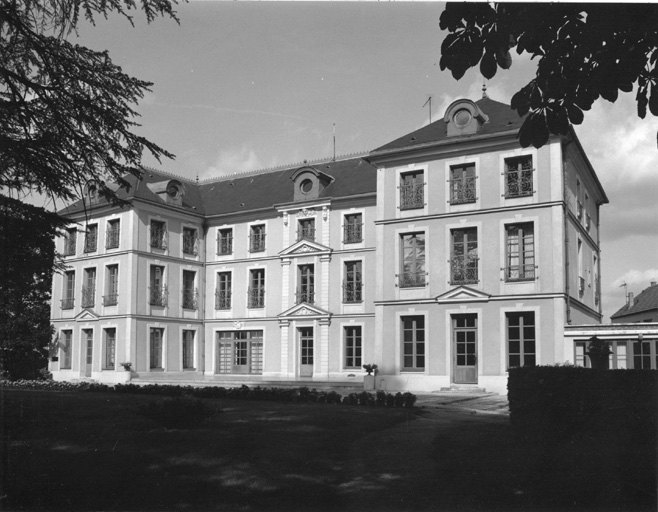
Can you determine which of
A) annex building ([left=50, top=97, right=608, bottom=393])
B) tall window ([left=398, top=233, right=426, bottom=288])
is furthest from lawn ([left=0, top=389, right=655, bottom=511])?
tall window ([left=398, top=233, right=426, bottom=288])

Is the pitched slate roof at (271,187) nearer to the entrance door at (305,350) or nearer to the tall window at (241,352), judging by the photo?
the tall window at (241,352)

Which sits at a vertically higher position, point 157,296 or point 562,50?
point 562,50

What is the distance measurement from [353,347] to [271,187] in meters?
7.69

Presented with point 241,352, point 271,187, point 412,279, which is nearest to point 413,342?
point 412,279

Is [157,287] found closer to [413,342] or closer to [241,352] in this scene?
[241,352]

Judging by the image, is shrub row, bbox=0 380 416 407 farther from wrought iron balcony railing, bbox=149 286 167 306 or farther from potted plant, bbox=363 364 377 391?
wrought iron balcony railing, bbox=149 286 167 306

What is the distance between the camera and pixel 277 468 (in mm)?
7586

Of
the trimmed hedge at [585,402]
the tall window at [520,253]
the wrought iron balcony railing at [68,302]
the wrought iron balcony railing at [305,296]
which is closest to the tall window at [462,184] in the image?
the tall window at [520,253]

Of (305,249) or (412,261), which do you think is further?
(305,249)

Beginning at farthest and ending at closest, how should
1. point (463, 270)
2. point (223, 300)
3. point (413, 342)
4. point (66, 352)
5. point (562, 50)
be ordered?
point (223, 300)
point (413, 342)
point (463, 270)
point (66, 352)
point (562, 50)

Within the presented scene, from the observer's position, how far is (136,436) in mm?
8648

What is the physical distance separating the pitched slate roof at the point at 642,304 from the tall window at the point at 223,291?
51.3 feet

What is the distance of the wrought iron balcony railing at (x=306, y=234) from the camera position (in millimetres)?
27109

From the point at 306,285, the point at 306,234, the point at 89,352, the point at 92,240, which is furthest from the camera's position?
the point at 306,234
